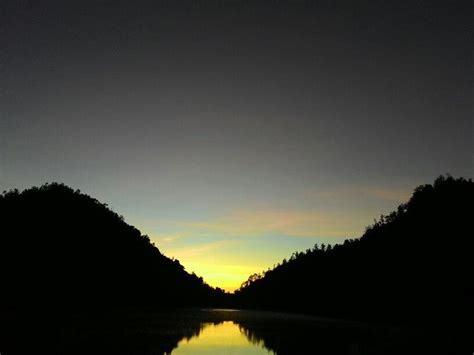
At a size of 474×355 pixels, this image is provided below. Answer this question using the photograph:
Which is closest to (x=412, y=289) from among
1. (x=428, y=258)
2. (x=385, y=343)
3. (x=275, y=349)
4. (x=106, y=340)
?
(x=428, y=258)

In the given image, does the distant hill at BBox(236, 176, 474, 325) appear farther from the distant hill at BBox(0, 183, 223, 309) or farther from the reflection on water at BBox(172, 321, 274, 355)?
the distant hill at BBox(0, 183, 223, 309)

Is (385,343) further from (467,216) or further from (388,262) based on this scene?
(388,262)

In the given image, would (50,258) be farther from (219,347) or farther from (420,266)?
(219,347)

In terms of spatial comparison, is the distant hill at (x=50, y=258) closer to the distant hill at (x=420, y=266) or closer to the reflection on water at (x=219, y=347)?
the reflection on water at (x=219, y=347)

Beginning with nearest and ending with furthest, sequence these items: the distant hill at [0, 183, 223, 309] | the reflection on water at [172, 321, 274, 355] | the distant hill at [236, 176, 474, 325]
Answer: the reflection on water at [172, 321, 274, 355]
the distant hill at [236, 176, 474, 325]
the distant hill at [0, 183, 223, 309]

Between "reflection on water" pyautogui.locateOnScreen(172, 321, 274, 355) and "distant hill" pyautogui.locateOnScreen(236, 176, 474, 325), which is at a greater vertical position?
"distant hill" pyautogui.locateOnScreen(236, 176, 474, 325)

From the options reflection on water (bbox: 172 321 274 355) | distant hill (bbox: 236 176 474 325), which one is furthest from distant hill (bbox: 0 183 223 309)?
distant hill (bbox: 236 176 474 325)

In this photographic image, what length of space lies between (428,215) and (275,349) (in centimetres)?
10250

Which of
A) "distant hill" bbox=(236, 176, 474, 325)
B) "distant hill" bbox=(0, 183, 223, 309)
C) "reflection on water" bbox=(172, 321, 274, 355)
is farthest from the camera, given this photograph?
"distant hill" bbox=(0, 183, 223, 309)

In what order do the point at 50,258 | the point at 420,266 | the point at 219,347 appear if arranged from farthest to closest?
the point at 50,258 < the point at 420,266 < the point at 219,347

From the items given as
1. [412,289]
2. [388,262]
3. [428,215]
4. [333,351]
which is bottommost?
[333,351]

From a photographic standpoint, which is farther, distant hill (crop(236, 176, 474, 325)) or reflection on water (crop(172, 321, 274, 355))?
distant hill (crop(236, 176, 474, 325))

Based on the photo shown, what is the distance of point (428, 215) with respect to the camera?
139000 millimetres

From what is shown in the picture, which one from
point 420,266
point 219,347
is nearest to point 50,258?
point 420,266
